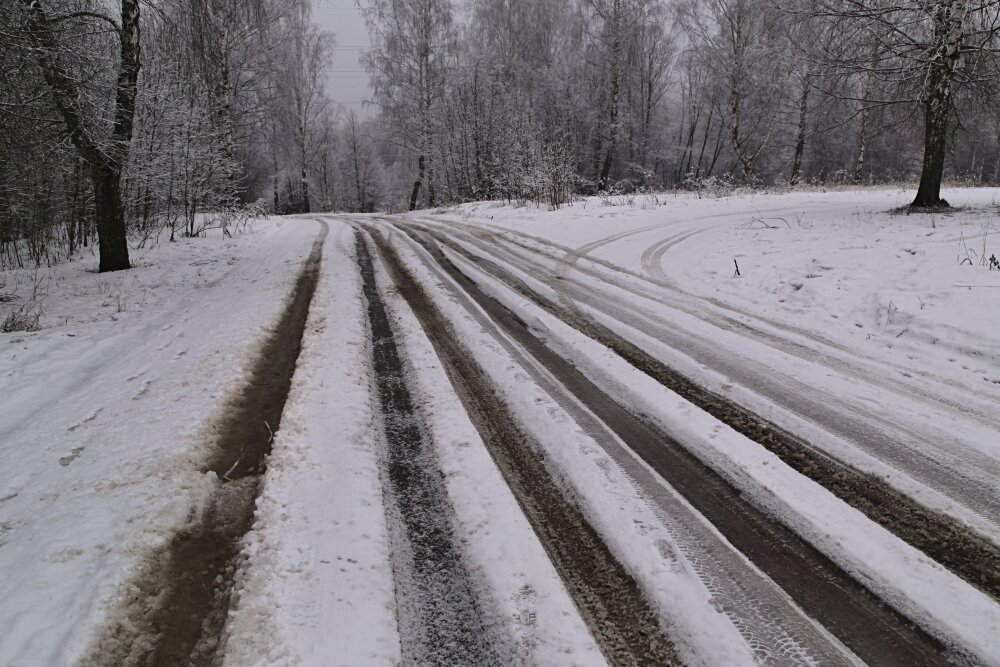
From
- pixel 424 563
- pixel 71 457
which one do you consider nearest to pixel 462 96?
pixel 71 457

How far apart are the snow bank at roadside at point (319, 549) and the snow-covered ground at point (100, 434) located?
0.47m

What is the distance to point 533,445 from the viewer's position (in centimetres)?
296

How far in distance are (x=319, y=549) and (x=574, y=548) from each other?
1.13m

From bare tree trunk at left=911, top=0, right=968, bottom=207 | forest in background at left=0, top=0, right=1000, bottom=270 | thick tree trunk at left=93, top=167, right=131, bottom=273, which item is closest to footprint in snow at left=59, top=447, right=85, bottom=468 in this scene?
forest in background at left=0, top=0, right=1000, bottom=270

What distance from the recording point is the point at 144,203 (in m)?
12.4

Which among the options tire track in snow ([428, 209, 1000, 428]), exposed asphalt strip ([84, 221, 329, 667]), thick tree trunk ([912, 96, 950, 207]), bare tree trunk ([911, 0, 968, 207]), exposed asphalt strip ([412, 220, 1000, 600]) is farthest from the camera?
thick tree trunk ([912, 96, 950, 207])

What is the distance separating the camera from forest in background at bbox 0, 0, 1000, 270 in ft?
25.5

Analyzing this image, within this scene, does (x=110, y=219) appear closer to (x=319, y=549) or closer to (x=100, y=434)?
(x=100, y=434)

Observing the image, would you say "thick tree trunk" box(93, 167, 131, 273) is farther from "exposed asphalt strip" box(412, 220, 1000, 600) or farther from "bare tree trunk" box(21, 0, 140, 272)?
"exposed asphalt strip" box(412, 220, 1000, 600)

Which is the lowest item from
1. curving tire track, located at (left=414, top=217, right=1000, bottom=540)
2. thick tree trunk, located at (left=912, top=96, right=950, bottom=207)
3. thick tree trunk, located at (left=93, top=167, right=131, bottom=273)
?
curving tire track, located at (left=414, top=217, right=1000, bottom=540)

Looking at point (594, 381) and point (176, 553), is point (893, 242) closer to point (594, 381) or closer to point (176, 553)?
point (594, 381)

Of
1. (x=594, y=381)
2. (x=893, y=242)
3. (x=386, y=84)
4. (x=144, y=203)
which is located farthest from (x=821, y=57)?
(x=386, y=84)

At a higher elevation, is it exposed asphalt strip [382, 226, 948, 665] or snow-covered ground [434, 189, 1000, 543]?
snow-covered ground [434, 189, 1000, 543]

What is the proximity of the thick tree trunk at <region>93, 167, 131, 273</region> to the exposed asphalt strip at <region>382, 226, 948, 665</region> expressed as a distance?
9247 millimetres
